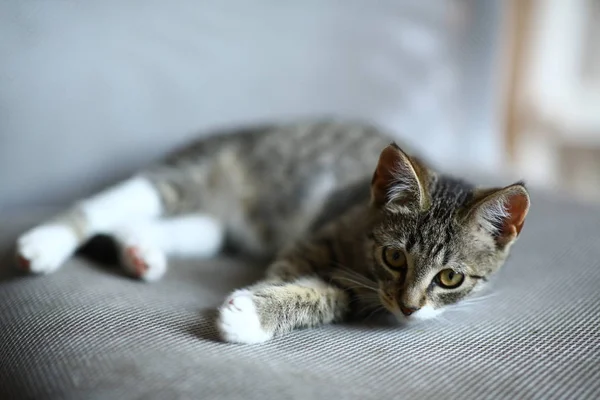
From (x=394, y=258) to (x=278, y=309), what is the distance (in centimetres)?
26

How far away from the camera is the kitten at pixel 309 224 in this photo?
1140 mm

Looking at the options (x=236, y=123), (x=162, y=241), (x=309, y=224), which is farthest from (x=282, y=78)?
(x=162, y=241)

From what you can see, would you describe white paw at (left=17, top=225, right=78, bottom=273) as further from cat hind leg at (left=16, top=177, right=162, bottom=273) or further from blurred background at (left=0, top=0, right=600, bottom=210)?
blurred background at (left=0, top=0, right=600, bottom=210)

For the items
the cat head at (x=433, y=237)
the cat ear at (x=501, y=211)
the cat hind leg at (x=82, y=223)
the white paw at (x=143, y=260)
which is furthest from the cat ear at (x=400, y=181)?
the cat hind leg at (x=82, y=223)

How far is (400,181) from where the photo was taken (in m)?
1.20

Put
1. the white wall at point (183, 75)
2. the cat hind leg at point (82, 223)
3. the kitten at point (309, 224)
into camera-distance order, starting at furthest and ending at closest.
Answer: the white wall at point (183, 75) → the cat hind leg at point (82, 223) → the kitten at point (309, 224)

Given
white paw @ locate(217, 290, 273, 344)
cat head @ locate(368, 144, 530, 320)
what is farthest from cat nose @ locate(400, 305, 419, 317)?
white paw @ locate(217, 290, 273, 344)

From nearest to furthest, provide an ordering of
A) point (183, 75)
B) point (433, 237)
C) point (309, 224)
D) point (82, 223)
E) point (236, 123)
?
point (433, 237)
point (82, 223)
point (309, 224)
point (183, 75)
point (236, 123)

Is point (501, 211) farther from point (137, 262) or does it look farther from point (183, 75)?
point (183, 75)

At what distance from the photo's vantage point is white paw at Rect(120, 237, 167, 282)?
133cm

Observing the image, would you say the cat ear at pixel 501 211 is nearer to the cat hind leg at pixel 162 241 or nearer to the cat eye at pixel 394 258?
the cat eye at pixel 394 258

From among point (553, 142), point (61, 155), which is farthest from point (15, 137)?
point (553, 142)

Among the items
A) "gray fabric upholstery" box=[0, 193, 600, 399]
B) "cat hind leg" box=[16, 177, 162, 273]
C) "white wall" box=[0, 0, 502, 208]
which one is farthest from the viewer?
"white wall" box=[0, 0, 502, 208]

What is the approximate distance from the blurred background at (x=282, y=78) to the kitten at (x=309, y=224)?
7.7 inches
